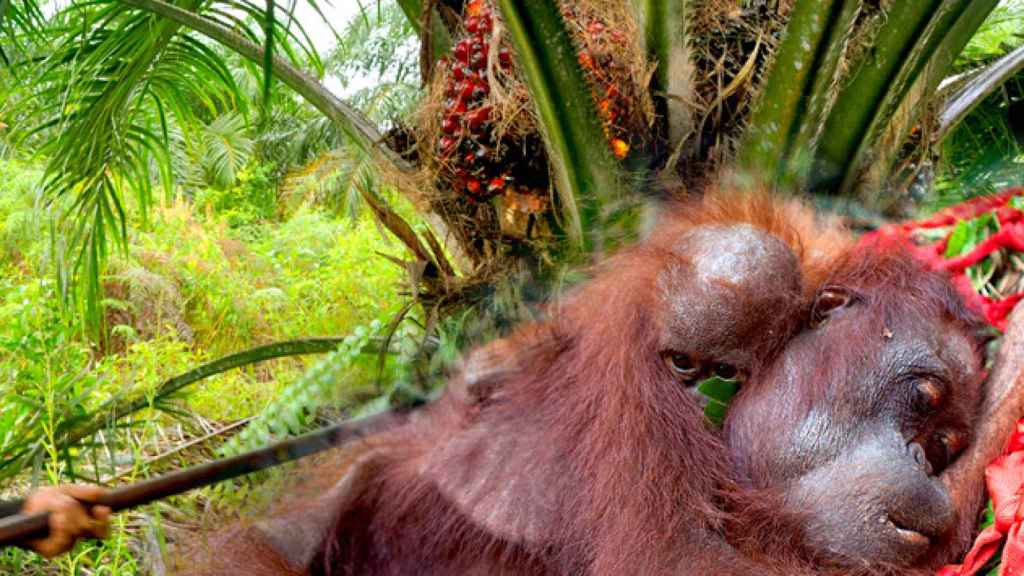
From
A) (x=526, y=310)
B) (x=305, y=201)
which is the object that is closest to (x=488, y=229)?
(x=526, y=310)

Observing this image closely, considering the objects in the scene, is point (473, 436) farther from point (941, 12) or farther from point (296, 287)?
point (296, 287)

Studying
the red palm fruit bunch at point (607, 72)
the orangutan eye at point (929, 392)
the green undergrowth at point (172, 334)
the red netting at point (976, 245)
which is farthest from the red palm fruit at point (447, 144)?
the orangutan eye at point (929, 392)

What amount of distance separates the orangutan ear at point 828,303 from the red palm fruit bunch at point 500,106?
1.96 ft

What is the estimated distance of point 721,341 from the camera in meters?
0.86

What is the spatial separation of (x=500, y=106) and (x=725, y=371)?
0.80 metres

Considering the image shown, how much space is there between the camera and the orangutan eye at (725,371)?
897 mm

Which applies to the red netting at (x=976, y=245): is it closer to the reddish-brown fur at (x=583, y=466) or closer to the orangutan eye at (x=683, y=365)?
the reddish-brown fur at (x=583, y=466)

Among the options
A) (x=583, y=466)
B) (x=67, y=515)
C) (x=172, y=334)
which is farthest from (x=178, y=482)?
(x=172, y=334)

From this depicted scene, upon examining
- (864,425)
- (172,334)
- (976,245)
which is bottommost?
(172,334)

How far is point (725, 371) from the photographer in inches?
35.5

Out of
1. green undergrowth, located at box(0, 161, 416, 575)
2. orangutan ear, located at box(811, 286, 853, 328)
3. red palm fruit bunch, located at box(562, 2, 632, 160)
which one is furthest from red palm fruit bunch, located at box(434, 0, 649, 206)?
orangutan ear, located at box(811, 286, 853, 328)

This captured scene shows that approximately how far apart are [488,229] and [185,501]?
101 centimetres

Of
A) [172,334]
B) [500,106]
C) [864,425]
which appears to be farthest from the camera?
[172,334]

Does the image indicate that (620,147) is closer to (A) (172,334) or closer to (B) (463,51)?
(B) (463,51)
